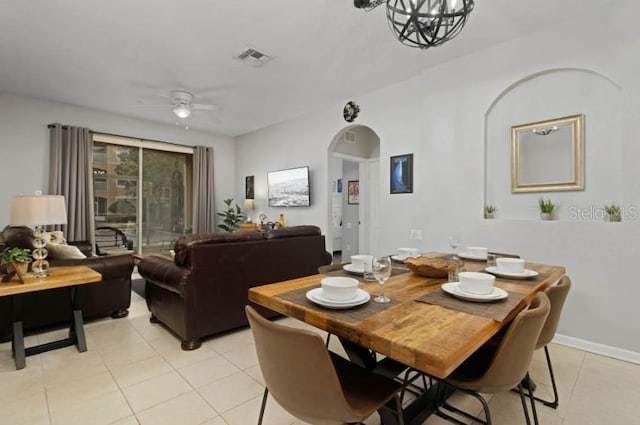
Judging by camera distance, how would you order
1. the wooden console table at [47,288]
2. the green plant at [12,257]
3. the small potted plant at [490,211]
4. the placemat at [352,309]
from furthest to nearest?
the small potted plant at [490,211], the green plant at [12,257], the wooden console table at [47,288], the placemat at [352,309]

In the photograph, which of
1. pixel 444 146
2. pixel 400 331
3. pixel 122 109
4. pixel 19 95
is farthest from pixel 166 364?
pixel 19 95

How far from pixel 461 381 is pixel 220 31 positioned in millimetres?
3342

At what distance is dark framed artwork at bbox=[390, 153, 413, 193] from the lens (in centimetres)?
391

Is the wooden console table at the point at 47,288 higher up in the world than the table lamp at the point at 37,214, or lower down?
lower down

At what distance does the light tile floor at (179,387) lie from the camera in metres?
1.74

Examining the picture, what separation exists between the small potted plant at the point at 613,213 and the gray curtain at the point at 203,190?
20.5ft

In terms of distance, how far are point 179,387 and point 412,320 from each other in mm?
1736

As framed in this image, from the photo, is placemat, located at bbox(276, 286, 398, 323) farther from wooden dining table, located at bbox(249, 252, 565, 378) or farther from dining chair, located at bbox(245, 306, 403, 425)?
dining chair, located at bbox(245, 306, 403, 425)

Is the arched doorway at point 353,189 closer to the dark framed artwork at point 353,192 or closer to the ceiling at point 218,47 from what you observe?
the dark framed artwork at point 353,192

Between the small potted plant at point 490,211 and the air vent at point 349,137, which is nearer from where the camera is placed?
the small potted plant at point 490,211

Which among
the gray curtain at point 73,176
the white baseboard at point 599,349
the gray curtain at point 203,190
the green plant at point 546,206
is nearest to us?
the white baseboard at point 599,349

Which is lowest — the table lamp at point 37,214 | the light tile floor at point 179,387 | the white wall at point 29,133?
the light tile floor at point 179,387

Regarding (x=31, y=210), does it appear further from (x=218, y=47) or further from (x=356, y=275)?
(x=356, y=275)

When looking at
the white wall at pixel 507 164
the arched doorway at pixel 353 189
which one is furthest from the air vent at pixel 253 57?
the arched doorway at pixel 353 189
